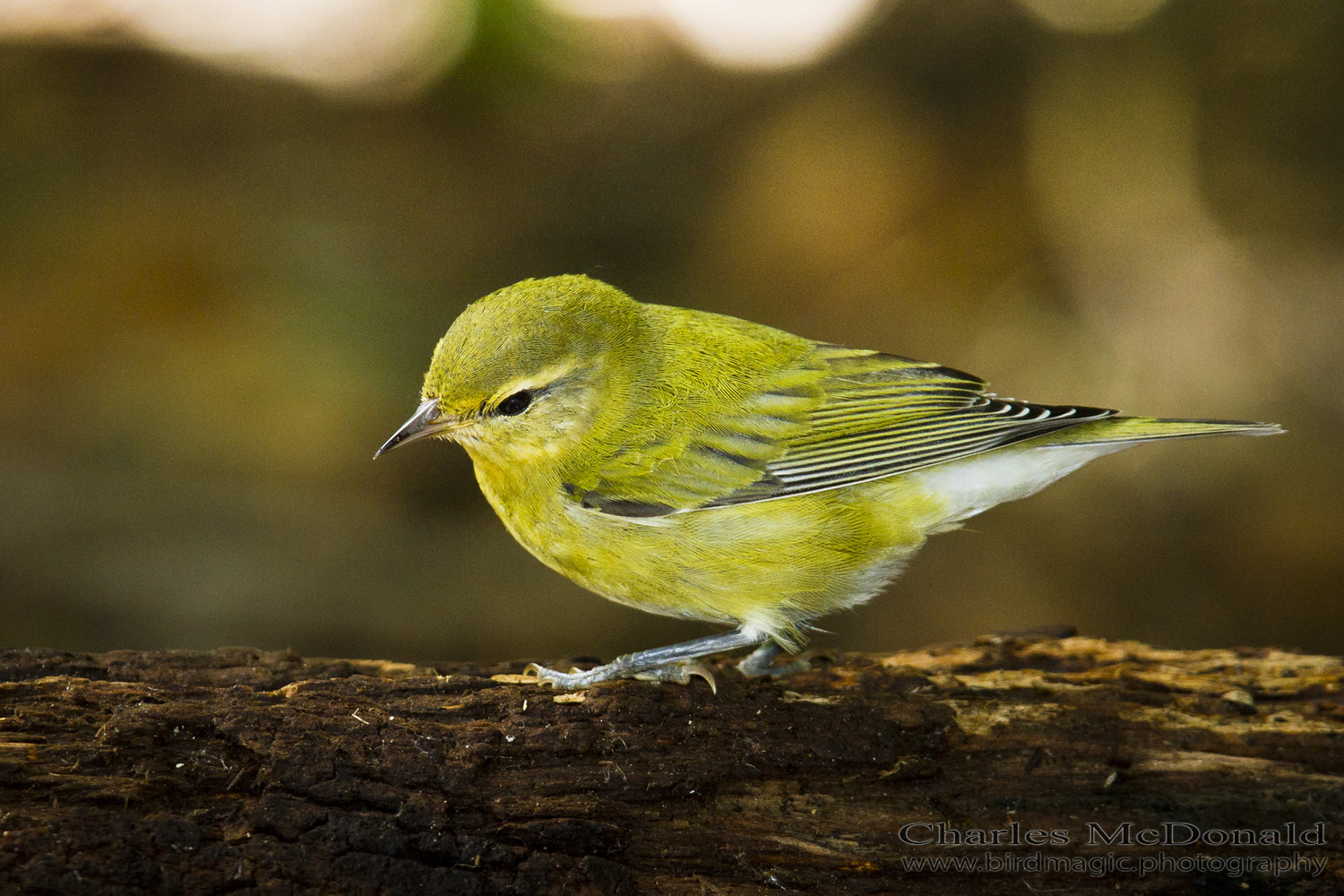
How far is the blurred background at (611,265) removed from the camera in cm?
773

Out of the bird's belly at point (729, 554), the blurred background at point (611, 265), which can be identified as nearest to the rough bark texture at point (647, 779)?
the bird's belly at point (729, 554)

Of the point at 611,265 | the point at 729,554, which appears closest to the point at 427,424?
the point at 729,554

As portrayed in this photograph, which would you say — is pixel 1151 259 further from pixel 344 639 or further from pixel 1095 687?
pixel 344 639

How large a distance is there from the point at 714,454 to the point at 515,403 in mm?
915

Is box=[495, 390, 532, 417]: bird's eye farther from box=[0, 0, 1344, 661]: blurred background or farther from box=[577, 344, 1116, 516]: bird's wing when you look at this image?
box=[0, 0, 1344, 661]: blurred background

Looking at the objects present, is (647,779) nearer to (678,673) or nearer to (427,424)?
(678,673)

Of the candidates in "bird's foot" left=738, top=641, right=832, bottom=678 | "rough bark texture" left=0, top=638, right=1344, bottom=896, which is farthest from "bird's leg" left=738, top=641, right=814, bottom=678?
"rough bark texture" left=0, top=638, right=1344, bottom=896

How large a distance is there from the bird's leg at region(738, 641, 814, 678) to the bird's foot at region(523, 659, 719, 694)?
1.43 feet

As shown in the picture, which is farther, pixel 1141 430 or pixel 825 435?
pixel 825 435

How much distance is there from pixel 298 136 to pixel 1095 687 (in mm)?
7998

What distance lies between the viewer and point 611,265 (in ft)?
31.1

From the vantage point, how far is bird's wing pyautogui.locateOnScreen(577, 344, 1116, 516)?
4.59 m

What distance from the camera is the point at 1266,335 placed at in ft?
25.6

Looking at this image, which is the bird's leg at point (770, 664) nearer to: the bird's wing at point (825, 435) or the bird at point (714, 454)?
the bird at point (714, 454)
